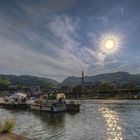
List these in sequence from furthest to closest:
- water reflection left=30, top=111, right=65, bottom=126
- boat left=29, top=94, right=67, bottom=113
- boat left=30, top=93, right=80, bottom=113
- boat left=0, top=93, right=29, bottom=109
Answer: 1. boat left=0, top=93, right=29, bottom=109
2. boat left=30, top=93, right=80, bottom=113
3. boat left=29, top=94, right=67, bottom=113
4. water reflection left=30, top=111, right=65, bottom=126

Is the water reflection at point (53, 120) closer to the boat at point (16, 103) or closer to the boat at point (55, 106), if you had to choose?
the boat at point (55, 106)

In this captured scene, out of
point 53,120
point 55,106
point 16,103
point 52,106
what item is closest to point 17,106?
point 16,103

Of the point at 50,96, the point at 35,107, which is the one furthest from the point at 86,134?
the point at 50,96

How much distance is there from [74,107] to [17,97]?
3593 centimetres

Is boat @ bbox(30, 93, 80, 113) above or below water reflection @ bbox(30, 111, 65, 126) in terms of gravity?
above

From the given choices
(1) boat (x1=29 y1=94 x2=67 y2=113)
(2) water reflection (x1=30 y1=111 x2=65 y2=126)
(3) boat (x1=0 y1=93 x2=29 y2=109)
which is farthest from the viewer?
(3) boat (x1=0 y1=93 x2=29 y2=109)

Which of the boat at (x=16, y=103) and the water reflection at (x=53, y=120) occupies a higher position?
the boat at (x=16, y=103)

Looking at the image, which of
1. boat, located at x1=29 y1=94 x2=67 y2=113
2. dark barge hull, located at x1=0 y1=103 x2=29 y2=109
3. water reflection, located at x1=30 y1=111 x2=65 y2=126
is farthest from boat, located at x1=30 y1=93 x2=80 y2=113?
dark barge hull, located at x1=0 y1=103 x2=29 y2=109

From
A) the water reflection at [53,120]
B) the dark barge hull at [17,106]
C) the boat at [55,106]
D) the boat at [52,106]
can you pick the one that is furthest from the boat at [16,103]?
the water reflection at [53,120]

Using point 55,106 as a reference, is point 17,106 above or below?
above

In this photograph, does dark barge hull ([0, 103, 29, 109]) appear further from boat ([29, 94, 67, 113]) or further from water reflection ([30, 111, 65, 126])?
water reflection ([30, 111, 65, 126])

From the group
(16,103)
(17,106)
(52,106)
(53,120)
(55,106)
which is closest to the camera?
(53,120)

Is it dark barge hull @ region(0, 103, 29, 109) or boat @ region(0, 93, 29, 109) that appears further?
boat @ region(0, 93, 29, 109)

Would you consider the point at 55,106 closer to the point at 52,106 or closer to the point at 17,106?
the point at 52,106
